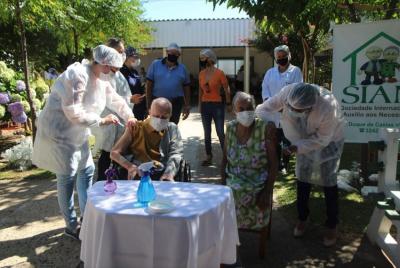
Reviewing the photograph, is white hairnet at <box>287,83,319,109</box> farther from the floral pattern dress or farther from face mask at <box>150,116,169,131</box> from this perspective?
face mask at <box>150,116,169,131</box>

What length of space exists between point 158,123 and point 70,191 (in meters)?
1.02

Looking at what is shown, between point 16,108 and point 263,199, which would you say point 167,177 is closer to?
point 263,199

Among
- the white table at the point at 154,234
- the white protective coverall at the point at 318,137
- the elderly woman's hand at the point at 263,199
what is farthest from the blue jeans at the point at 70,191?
the white protective coverall at the point at 318,137

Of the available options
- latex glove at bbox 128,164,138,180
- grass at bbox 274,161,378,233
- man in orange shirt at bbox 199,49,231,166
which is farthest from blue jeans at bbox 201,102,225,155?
latex glove at bbox 128,164,138,180

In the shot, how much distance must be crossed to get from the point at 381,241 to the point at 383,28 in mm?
2626

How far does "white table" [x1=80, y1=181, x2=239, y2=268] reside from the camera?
7.96 feet

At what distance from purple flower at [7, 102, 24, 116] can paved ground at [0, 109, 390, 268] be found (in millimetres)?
3107

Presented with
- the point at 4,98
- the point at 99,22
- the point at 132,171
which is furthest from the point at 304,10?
the point at 99,22

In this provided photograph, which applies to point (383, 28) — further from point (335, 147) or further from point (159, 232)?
point (159, 232)

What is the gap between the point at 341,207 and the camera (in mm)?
4891

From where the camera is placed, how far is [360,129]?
211 inches

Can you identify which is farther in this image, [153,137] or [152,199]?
[153,137]

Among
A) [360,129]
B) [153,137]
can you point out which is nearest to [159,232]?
[153,137]

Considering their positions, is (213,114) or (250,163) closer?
(250,163)
